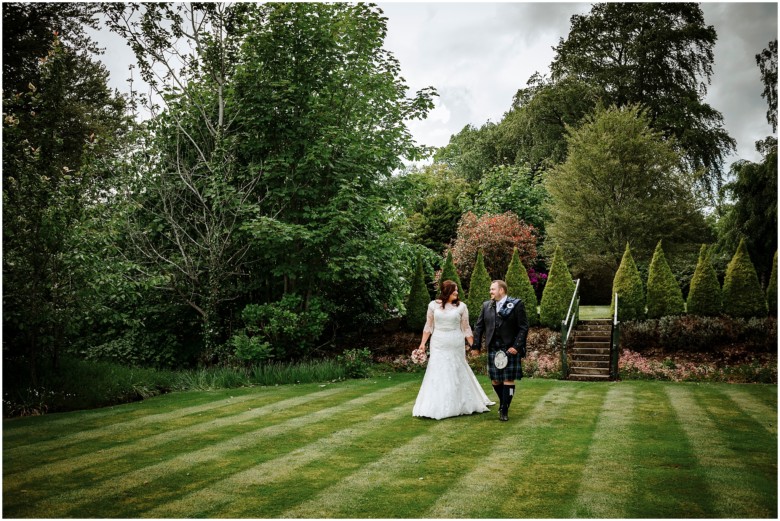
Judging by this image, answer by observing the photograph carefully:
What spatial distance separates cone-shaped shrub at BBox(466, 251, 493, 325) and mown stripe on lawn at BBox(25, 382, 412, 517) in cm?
857

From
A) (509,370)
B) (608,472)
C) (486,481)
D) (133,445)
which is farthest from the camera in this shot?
(509,370)

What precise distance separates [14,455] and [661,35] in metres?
31.6

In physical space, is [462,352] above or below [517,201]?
below

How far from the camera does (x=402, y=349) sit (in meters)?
15.9

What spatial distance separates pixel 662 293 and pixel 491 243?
6.89 metres

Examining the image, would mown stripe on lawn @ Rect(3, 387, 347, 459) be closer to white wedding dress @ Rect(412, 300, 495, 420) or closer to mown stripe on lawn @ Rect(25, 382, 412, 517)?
mown stripe on lawn @ Rect(25, 382, 412, 517)

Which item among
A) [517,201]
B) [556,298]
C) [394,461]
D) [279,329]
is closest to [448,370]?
[394,461]

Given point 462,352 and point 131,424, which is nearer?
point 131,424

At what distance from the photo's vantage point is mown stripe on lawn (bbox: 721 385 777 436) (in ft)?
23.7

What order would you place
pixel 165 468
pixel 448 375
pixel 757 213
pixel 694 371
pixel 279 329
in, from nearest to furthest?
pixel 165 468 < pixel 448 375 < pixel 694 371 < pixel 279 329 < pixel 757 213

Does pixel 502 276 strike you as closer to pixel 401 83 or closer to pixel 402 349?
pixel 402 349

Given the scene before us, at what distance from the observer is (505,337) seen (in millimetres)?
7555

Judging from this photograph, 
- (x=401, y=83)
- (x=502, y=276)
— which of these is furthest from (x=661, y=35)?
(x=401, y=83)

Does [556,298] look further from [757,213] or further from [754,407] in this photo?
[754,407]
